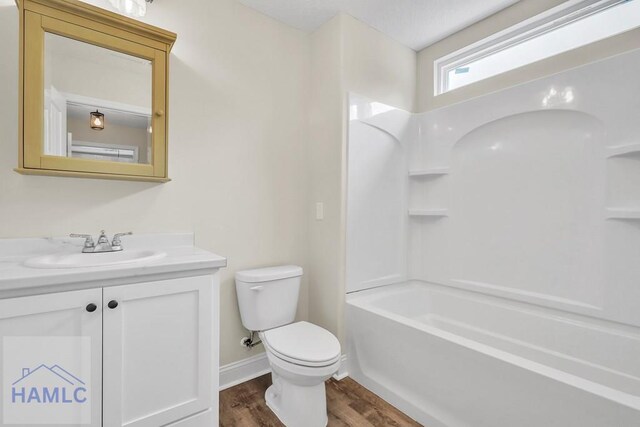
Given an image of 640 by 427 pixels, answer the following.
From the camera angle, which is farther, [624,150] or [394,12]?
[394,12]

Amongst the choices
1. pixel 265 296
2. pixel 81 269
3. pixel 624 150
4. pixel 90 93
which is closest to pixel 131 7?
pixel 90 93

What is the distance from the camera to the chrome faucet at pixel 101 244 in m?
1.44

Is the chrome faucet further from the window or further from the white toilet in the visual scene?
the window

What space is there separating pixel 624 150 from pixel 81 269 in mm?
2470

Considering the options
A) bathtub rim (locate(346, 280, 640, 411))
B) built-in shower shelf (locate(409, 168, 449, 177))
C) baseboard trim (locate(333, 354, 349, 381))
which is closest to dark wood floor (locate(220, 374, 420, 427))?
baseboard trim (locate(333, 354, 349, 381))

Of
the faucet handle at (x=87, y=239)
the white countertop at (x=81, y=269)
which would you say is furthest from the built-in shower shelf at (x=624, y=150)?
the faucet handle at (x=87, y=239)

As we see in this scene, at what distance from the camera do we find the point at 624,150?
1.51 metres

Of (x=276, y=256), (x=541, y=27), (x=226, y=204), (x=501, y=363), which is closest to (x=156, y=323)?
(x=226, y=204)

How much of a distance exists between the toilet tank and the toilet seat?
0.49 ft

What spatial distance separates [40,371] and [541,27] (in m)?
3.07

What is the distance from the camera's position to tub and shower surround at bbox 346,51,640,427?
1412 mm

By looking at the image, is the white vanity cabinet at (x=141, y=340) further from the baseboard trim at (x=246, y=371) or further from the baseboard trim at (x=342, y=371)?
the baseboard trim at (x=342, y=371)

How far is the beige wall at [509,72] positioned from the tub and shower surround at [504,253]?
0.14 m

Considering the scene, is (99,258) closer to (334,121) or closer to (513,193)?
(334,121)
